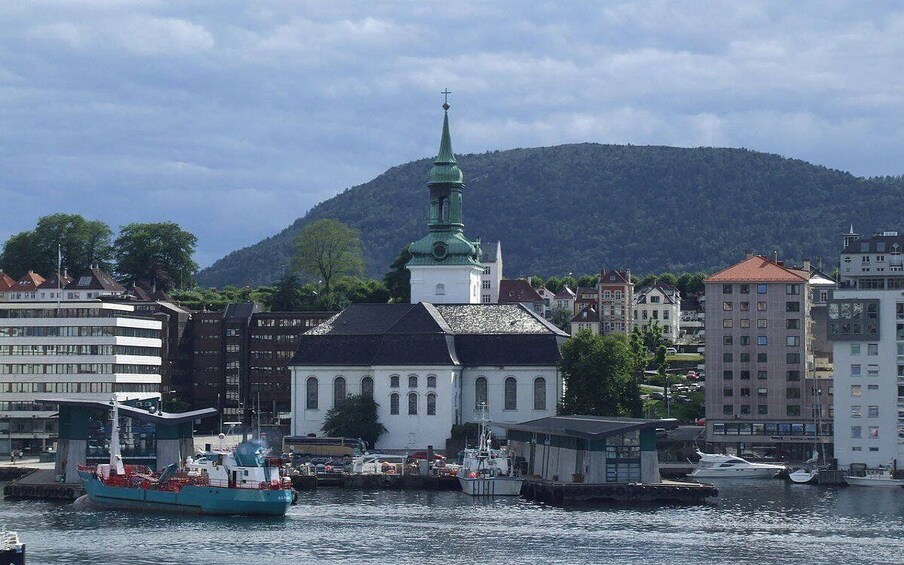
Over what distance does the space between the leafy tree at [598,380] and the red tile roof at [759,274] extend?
11.3 meters

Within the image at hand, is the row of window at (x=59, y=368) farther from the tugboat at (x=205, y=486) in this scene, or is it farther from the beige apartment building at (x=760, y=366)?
the beige apartment building at (x=760, y=366)

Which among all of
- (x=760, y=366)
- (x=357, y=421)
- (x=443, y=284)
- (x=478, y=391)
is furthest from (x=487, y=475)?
(x=443, y=284)

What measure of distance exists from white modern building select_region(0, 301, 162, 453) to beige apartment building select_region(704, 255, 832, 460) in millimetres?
46019

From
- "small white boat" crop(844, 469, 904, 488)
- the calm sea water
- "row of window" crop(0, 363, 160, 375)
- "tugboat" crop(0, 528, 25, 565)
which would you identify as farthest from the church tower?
"tugboat" crop(0, 528, 25, 565)

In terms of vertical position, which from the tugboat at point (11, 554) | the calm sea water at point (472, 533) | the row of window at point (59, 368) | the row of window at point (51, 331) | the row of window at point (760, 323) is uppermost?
the row of window at point (760, 323)

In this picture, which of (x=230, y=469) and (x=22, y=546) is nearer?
(x=22, y=546)

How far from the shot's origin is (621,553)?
259ft

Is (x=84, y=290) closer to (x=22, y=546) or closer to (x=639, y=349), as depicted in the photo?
(x=639, y=349)

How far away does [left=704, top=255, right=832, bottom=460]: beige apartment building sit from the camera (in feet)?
452

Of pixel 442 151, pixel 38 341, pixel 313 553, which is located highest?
pixel 442 151

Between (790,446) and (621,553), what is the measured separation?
61.0 metres

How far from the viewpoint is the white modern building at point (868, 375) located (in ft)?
390

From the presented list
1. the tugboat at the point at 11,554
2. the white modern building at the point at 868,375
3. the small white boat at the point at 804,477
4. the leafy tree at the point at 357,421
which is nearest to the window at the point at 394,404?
the leafy tree at the point at 357,421

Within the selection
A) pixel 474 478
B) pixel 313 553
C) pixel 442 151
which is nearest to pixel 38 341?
pixel 442 151
